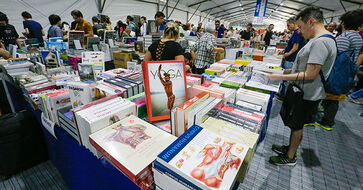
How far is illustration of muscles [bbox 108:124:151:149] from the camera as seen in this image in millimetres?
841

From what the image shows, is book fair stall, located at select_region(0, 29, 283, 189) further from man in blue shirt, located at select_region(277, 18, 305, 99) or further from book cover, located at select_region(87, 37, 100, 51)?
man in blue shirt, located at select_region(277, 18, 305, 99)

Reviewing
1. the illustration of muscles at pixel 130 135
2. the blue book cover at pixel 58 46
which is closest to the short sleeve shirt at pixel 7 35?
the blue book cover at pixel 58 46

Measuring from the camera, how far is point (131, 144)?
823 mm

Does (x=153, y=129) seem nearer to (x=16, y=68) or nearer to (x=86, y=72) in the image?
(x=86, y=72)

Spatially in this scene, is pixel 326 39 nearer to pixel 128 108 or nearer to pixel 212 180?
pixel 212 180

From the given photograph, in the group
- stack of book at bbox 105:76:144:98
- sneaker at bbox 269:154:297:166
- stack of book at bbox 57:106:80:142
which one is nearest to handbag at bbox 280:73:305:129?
sneaker at bbox 269:154:297:166

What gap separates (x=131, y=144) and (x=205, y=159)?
1.26 feet

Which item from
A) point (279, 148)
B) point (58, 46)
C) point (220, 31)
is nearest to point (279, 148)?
point (279, 148)

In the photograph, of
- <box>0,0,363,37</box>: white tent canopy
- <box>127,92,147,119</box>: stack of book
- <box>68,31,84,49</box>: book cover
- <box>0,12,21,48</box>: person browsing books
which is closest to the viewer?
<box>127,92,147,119</box>: stack of book

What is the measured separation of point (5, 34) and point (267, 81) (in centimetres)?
522

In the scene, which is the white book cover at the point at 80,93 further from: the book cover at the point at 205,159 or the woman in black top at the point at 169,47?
the woman in black top at the point at 169,47

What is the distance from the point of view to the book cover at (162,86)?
3.68 feet

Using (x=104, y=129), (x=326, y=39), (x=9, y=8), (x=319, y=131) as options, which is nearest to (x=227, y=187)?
(x=104, y=129)

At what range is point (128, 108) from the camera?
3.45 feet
